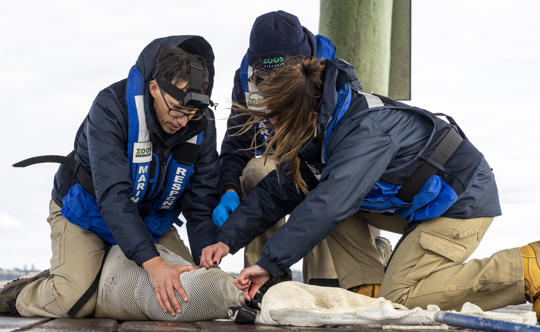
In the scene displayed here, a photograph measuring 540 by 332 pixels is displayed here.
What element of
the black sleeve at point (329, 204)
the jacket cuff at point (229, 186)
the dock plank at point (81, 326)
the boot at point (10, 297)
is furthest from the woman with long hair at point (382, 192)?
the boot at point (10, 297)

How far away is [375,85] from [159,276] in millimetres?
2824

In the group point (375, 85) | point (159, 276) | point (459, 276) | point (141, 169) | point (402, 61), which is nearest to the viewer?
point (159, 276)

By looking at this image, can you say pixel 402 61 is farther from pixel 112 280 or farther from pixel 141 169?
pixel 112 280

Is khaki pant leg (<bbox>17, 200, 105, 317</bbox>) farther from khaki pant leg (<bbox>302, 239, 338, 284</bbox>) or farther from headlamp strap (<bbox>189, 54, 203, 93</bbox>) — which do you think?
khaki pant leg (<bbox>302, 239, 338, 284</bbox>)

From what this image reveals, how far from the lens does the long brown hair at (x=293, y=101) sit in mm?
3059

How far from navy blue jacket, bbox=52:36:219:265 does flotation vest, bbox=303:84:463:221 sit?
771 mm

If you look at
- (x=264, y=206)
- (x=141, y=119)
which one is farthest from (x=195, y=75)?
(x=264, y=206)

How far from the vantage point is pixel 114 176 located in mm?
3439

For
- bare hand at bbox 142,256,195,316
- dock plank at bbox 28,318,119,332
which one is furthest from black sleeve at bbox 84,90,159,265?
dock plank at bbox 28,318,119,332

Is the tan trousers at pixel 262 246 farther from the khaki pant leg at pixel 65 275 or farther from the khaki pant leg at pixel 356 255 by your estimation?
the khaki pant leg at pixel 65 275

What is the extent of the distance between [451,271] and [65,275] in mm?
2140

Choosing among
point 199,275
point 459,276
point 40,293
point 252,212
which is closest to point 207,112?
point 252,212

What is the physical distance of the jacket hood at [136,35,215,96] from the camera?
369 centimetres

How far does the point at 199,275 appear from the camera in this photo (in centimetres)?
333
